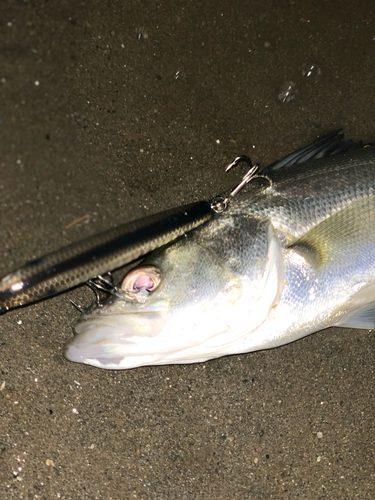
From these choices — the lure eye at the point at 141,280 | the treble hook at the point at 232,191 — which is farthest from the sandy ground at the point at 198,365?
the lure eye at the point at 141,280

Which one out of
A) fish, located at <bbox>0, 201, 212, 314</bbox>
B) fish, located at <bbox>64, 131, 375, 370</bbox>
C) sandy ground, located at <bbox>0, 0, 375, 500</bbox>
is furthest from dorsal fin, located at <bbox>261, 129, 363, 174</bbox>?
fish, located at <bbox>0, 201, 212, 314</bbox>

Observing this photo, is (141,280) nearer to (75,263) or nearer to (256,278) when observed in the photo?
(75,263)

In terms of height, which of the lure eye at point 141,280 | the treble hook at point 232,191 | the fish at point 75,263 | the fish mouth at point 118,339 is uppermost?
the treble hook at point 232,191

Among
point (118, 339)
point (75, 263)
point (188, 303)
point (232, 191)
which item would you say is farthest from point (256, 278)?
point (75, 263)

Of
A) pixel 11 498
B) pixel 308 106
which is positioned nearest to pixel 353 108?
pixel 308 106

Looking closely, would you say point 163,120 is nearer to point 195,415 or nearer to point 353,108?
point 353,108

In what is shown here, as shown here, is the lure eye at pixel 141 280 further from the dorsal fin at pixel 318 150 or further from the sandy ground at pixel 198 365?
the dorsal fin at pixel 318 150
